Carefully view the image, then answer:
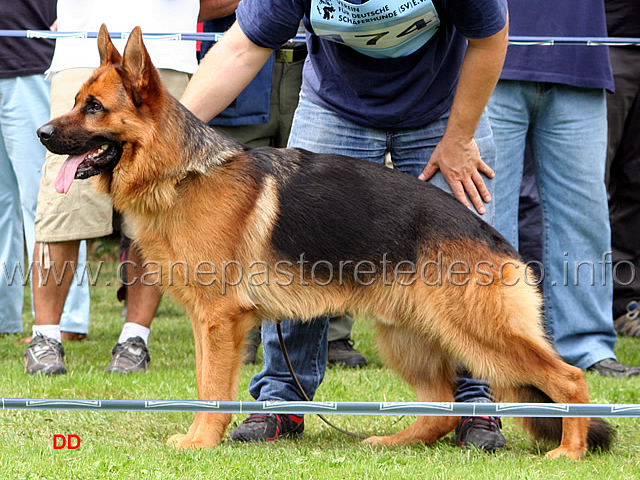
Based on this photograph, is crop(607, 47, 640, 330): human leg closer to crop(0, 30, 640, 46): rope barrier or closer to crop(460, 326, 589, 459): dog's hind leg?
crop(0, 30, 640, 46): rope barrier

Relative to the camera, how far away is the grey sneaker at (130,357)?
4.70 metres

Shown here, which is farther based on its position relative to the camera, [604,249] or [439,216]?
[604,249]

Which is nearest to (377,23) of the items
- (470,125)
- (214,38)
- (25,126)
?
(470,125)

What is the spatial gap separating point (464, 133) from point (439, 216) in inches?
17.5

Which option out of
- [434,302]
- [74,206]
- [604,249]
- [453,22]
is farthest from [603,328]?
[74,206]

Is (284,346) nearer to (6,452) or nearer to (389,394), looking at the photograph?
(389,394)

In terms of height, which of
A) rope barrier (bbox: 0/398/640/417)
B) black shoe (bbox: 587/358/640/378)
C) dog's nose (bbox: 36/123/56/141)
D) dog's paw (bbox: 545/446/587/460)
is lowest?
black shoe (bbox: 587/358/640/378)

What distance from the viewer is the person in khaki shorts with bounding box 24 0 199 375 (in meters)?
4.57

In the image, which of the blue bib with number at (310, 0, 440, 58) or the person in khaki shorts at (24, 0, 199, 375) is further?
the person in khaki shorts at (24, 0, 199, 375)

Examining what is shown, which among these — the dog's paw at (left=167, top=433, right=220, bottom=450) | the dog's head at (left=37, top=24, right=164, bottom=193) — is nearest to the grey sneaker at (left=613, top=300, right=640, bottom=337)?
the dog's paw at (left=167, top=433, right=220, bottom=450)

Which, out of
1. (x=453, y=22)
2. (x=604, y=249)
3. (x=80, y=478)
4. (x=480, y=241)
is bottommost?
(x=80, y=478)

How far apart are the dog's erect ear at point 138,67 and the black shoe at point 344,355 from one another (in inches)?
103

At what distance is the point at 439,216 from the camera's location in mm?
3186

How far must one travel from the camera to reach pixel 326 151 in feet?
11.8
